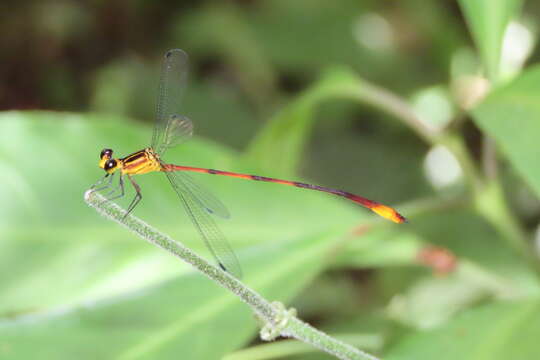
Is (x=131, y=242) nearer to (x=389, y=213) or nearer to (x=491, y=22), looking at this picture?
(x=389, y=213)

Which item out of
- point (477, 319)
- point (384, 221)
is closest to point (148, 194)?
point (384, 221)

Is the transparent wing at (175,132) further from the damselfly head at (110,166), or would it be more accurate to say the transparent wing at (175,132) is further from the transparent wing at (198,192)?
the damselfly head at (110,166)

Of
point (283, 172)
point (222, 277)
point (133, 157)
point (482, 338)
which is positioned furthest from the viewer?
point (283, 172)

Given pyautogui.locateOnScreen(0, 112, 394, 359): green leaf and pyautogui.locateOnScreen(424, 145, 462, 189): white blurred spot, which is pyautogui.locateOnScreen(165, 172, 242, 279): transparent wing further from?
pyautogui.locateOnScreen(424, 145, 462, 189): white blurred spot

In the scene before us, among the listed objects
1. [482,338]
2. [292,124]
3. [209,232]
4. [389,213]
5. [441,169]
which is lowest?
[482,338]

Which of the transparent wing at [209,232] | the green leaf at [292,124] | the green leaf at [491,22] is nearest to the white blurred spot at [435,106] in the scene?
the green leaf at [292,124]

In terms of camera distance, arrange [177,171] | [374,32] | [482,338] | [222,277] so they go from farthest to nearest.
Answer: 1. [374,32]
2. [177,171]
3. [482,338]
4. [222,277]

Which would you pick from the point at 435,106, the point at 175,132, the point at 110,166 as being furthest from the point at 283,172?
the point at 435,106

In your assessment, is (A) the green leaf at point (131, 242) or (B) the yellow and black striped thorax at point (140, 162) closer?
(A) the green leaf at point (131, 242)
